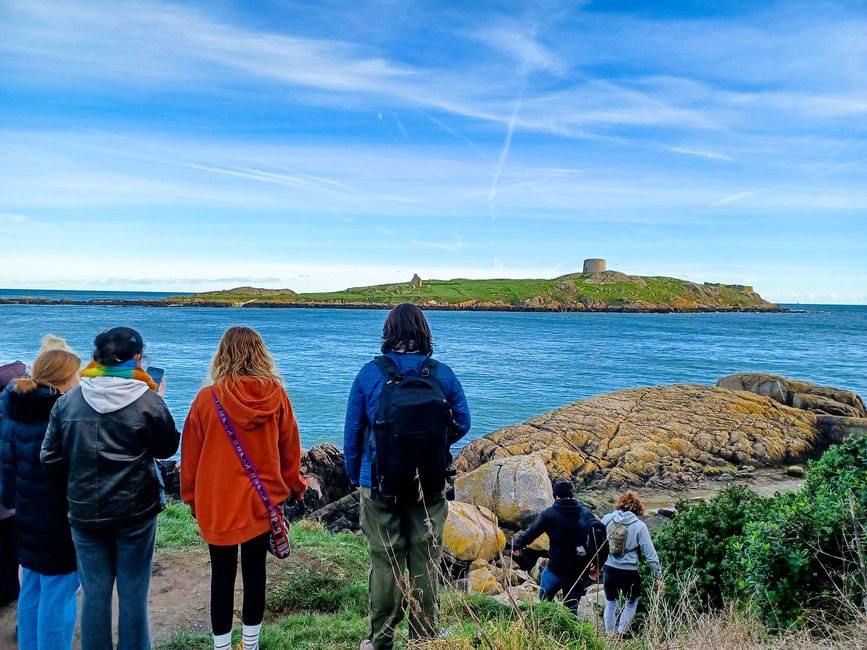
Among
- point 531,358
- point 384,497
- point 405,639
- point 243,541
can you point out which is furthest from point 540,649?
point 531,358

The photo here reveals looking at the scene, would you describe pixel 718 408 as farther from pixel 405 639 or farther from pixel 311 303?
pixel 311 303

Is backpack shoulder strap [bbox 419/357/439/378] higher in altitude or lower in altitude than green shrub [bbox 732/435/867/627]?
higher

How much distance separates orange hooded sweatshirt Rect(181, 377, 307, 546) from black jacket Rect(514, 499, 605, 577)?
10.5ft

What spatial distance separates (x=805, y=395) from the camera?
24.8 meters

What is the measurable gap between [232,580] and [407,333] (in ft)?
7.49

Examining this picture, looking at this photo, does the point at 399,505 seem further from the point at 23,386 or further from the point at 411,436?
the point at 23,386

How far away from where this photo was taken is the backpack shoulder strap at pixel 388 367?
13.0 ft

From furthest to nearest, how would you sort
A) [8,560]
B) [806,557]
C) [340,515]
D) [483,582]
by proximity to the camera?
[340,515], [483,582], [8,560], [806,557]

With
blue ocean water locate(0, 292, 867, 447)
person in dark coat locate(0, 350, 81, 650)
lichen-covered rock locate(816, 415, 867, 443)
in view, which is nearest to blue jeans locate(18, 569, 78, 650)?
person in dark coat locate(0, 350, 81, 650)

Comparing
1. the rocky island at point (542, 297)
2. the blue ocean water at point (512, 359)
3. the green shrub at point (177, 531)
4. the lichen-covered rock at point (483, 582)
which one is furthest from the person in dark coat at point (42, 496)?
A: the rocky island at point (542, 297)

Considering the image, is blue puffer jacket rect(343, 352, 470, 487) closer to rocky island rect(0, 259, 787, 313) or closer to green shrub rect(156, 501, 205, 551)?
green shrub rect(156, 501, 205, 551)

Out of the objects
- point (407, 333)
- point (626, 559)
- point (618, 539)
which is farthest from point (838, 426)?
point (407, 333)

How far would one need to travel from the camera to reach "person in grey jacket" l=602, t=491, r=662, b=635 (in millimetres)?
6203

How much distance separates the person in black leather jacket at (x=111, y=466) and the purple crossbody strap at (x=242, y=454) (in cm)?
33
